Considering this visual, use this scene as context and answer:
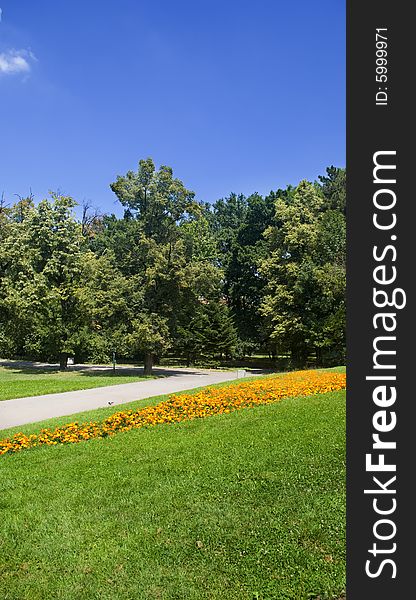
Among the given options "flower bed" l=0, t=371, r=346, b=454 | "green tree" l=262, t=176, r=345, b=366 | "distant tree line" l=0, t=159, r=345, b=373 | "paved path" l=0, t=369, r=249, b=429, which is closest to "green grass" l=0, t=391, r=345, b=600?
"flower bed" l=0, t=371, r=346, b=454

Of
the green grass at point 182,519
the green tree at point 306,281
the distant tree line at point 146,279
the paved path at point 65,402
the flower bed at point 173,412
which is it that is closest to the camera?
the green grass at point 182,519

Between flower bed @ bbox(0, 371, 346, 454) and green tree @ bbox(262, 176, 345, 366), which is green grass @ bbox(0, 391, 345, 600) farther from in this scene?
green tree @ bbox(262, 176, 345, 366)

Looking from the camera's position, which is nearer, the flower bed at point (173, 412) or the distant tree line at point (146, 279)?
the flower bed at point (173, 412)

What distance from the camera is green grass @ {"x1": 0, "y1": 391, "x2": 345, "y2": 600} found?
3.65 meters

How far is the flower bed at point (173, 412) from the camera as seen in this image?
806 cm

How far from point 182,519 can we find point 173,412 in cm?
513

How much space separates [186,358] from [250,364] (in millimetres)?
5174

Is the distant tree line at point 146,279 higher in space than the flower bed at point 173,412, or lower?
higher

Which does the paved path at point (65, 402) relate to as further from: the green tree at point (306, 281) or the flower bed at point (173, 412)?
the green tree at point (306, 281)

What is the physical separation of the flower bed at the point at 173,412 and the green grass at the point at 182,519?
828mm

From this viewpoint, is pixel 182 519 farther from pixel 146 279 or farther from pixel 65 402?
pixel 146 279

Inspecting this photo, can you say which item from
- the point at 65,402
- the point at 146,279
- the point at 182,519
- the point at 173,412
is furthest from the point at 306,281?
the point at 182,519

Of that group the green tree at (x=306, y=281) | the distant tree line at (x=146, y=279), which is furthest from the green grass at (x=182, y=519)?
the green tree at (x=306, y=281)

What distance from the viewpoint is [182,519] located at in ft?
15.1
